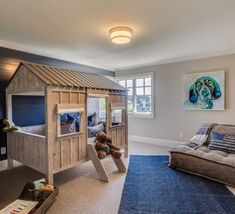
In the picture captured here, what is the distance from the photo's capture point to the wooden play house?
8.96 ft

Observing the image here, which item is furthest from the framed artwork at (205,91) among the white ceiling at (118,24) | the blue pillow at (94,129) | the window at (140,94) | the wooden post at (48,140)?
the wooden post at (48,140)

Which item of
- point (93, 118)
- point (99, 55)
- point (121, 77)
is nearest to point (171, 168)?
point (93, 118)

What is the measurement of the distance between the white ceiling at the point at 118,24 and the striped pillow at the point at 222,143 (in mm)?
1949

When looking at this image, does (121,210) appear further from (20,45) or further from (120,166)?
(20,45)

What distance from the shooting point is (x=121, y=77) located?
21.5 feet

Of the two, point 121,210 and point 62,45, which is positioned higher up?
point 62,45

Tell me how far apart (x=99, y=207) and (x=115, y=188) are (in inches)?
21.1

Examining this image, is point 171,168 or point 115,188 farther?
point 171,168

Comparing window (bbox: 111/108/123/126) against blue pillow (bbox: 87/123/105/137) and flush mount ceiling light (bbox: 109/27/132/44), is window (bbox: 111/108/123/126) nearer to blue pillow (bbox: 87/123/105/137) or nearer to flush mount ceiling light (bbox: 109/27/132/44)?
blue pillow (bbox: 87/123/105/137)

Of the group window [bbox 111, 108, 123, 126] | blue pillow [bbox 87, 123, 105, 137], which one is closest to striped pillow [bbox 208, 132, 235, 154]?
window [bbox 111, 108, 123, 126]

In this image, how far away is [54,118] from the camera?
2787 mm

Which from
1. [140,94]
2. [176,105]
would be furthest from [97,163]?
[140,94]

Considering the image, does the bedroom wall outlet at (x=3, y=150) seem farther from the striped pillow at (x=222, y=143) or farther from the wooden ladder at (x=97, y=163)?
the striped pillow at (x=222, y=143)

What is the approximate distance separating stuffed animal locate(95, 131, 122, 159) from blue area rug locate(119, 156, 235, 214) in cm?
45
